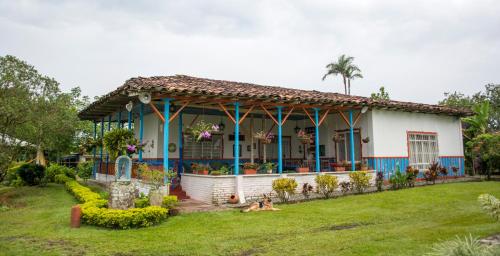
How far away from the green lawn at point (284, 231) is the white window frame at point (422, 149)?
521 centimetres

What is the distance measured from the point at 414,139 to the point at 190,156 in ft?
31.4

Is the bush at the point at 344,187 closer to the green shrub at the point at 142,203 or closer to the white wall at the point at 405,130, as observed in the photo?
the white wall at the point at 405,130

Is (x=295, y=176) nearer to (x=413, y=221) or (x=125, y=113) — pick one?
(x=413, y=221)

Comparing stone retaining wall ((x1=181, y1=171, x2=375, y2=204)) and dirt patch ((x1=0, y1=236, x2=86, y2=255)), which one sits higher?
stone retaining wall ((x1=181, y1=171, x2=375, y2=204))

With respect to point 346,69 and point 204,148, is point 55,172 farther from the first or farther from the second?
point 346,69

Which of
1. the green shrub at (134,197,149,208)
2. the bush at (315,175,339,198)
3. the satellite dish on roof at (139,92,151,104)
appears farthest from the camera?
the bush at (315,175,339,198)

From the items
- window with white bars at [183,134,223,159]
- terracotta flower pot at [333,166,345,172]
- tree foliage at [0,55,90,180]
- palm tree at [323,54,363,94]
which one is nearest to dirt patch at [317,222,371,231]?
terracotta flower pot at [333,166,345,172]

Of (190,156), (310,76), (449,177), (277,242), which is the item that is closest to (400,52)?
(449,177)

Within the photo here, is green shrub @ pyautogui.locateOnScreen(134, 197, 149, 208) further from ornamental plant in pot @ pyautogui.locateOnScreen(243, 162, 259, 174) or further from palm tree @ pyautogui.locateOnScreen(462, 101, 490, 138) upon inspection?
palm tree @ pyautogui.locateOnScreen(462, 101, 490, 138)

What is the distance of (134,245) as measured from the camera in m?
6.32

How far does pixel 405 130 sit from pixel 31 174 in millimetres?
16798

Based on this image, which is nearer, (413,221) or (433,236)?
(433,236)

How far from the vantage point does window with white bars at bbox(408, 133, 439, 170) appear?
16.0 m

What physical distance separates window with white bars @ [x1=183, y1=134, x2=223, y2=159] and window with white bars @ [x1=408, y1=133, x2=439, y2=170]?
318 inches
